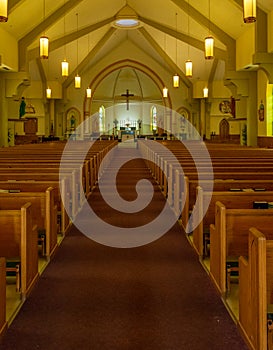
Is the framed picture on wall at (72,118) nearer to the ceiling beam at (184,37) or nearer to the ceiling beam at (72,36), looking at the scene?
the ceiling beam at (72,36)

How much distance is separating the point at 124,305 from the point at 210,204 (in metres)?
1.50

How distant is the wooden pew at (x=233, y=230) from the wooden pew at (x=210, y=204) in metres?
0.54

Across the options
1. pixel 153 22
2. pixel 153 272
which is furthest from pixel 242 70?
pixel 153 272

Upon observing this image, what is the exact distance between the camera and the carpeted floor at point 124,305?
305cm

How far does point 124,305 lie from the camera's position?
3.64 m

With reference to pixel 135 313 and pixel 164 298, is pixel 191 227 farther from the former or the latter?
pixel 135 313

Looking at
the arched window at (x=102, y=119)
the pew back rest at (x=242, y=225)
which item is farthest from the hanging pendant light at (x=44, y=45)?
the arched window at (x=102, y=119)

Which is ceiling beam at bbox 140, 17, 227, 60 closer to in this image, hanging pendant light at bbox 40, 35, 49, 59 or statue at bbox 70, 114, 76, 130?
hanging pendant light at bbox 40, 35, 49, 59

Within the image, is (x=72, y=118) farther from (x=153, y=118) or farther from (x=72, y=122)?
(x=153, y=118)

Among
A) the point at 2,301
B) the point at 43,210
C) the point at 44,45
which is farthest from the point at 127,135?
the point at 2,301

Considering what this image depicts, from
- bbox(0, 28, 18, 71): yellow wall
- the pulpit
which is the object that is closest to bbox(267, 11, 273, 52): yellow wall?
bbox(0, 28, 18, 71): yellow wall

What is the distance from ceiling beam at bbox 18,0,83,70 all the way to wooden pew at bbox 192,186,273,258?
41.8 feet

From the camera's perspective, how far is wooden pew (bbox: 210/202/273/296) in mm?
3525

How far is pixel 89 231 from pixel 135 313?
9.14 feet
